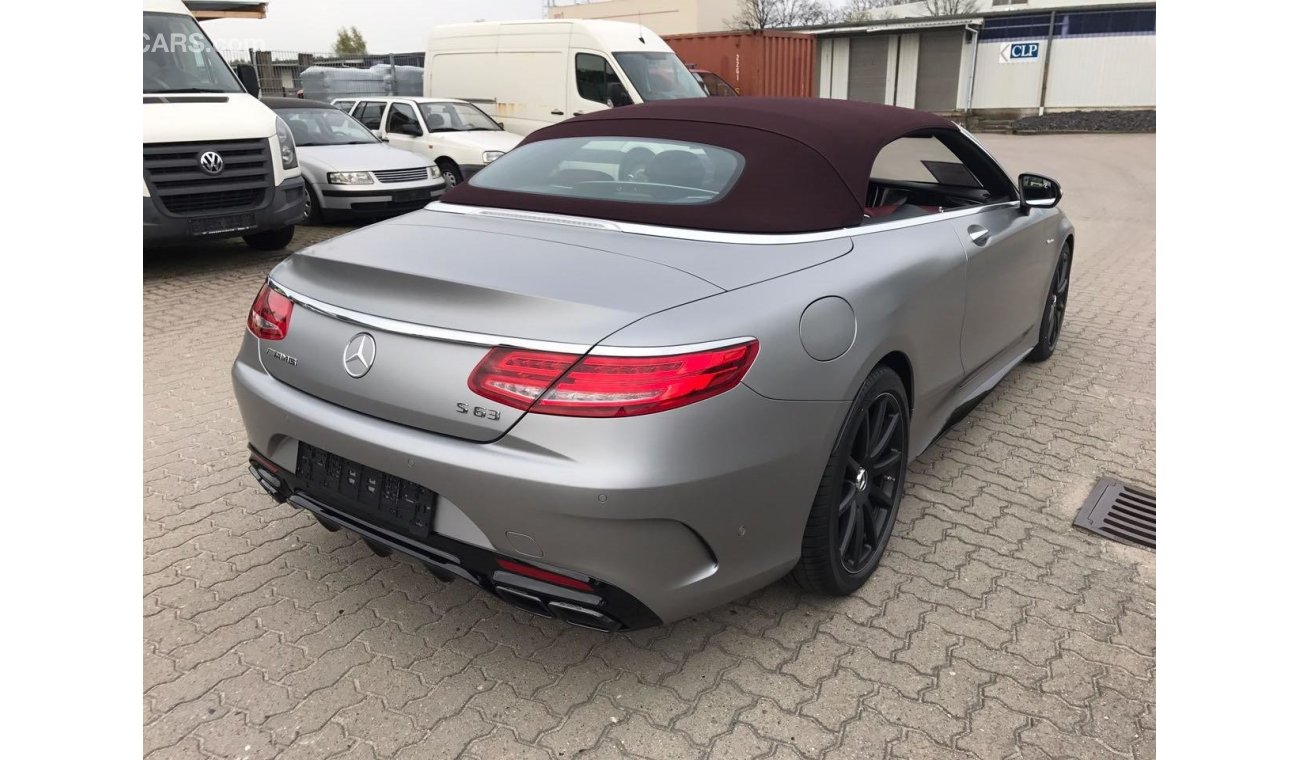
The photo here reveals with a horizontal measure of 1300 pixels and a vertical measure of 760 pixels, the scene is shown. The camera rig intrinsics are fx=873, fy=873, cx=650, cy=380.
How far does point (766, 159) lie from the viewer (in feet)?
9.21

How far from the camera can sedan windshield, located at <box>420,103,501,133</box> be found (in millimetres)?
11734

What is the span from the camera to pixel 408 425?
2.14 m

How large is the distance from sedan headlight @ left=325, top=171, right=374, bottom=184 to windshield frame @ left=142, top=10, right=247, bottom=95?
4.46ft

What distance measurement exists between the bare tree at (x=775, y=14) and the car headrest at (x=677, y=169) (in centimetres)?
4047

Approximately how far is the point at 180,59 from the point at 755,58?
1508 centimetres

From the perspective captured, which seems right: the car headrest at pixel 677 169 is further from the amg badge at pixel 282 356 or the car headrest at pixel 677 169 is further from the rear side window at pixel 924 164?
the rear side window at pixel 924 164

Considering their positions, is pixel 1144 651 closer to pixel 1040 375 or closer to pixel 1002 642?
pixel 1002 642

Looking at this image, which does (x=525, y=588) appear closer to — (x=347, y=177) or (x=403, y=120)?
(x=347, y=177)

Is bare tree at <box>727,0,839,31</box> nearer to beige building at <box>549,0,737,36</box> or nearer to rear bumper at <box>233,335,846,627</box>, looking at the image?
beige building at <box>549,0,737,36</box>

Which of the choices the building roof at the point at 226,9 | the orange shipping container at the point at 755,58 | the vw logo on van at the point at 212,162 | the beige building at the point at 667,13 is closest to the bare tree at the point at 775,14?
the beige building at the point at 667,13

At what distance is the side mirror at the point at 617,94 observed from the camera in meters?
11.9

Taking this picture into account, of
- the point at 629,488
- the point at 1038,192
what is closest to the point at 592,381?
the point at 629,488

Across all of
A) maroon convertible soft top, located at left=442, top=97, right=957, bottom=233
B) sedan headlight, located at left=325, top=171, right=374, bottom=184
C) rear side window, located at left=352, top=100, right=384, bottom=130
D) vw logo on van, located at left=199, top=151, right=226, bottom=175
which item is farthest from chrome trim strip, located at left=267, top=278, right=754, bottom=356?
rear side window, located at left=352, top=100, right=384, bottom=130

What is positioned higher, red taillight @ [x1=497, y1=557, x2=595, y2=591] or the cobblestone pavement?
red taillight @ [x1=497, y1=557, x2=595, y2=591]
